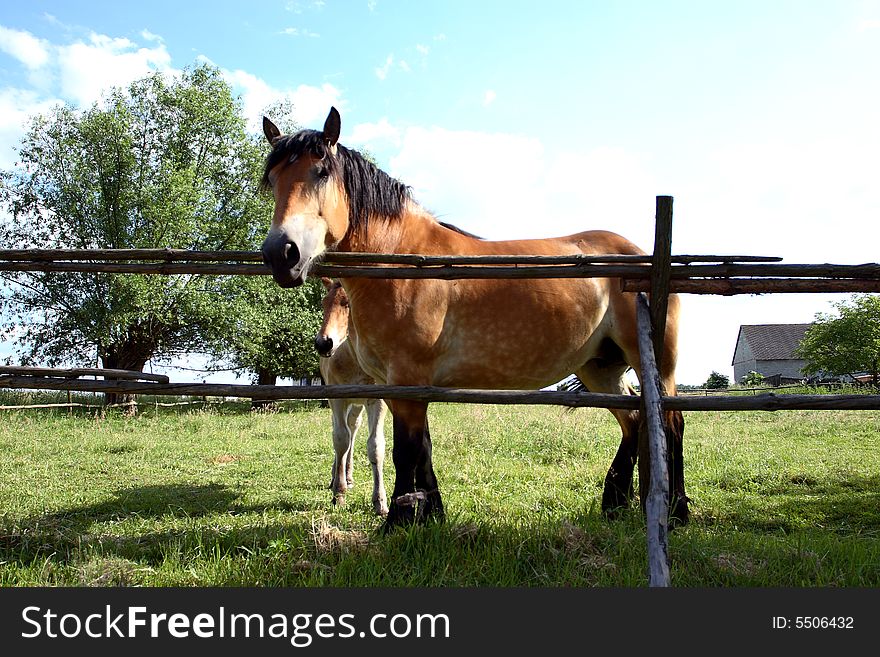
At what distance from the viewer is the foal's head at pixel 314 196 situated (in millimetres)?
3549

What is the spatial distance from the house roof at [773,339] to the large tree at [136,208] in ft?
171

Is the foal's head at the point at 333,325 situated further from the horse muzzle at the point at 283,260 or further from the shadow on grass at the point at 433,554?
the horse muzzle at the point at 283,260

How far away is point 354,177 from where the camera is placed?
168 inches

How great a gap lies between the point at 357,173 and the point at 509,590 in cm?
299

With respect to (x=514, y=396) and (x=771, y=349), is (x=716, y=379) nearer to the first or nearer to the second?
(x=771, y=349)

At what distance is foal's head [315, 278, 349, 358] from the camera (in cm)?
602

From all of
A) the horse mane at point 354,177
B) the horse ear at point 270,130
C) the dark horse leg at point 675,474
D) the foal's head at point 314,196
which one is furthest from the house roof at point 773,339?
the horse ear at point 270,130

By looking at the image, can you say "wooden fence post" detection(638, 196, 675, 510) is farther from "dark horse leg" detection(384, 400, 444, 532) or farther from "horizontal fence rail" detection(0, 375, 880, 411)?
"dark horse leg" detection(384, 400, 444, 532)

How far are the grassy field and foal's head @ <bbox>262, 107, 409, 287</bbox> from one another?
1.77 m

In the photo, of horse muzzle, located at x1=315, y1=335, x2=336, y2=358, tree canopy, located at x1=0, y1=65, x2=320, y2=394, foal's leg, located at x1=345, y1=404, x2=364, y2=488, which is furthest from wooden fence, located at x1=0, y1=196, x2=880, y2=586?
tree canopy, located at x1=0, y1=65, x2=320, y2=394

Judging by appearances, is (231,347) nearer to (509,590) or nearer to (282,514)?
(282,514)

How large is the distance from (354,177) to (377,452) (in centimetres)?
288

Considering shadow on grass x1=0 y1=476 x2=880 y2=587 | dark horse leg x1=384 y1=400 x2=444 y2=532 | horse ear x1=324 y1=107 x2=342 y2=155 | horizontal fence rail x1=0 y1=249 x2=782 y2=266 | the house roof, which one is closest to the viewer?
shadow on grass x1=0 y1=476 x2=880 y2=587

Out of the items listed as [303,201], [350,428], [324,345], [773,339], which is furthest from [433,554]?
[773,339]
